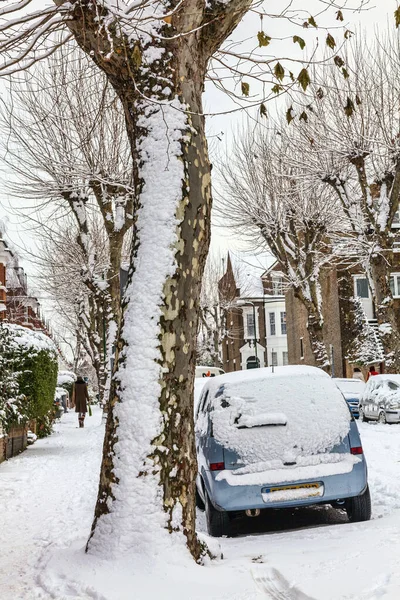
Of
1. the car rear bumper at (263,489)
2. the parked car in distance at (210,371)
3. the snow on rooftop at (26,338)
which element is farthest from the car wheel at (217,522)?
the parked car in distance at (210,371)

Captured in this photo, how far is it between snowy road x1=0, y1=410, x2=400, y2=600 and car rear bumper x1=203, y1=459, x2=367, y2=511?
0.31 m

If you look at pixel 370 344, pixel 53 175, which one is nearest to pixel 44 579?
pixel 53 175

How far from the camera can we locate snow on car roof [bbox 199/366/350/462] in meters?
8.60

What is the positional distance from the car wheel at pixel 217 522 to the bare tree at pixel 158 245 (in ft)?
6.36

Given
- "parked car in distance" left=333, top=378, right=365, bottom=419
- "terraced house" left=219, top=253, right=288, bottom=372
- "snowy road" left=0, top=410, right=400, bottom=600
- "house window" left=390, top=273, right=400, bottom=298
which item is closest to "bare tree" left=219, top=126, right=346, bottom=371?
"parked car in distance" left=333, top=378, right=365, bottom=419

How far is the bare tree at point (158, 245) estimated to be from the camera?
6.50m

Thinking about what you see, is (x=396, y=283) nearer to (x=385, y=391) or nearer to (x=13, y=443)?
(x=385, y=391)

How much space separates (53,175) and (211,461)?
754 inches

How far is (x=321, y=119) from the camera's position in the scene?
27.1 m

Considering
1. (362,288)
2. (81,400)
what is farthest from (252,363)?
(81,400)

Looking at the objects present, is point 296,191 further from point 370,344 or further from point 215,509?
point 215,509

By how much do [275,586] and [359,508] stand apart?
3.02 m

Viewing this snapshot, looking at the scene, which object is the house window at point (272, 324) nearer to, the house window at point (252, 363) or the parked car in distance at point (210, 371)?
the house window at point (252, 363)

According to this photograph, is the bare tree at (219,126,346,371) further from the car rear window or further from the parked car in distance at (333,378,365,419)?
the car rear window
